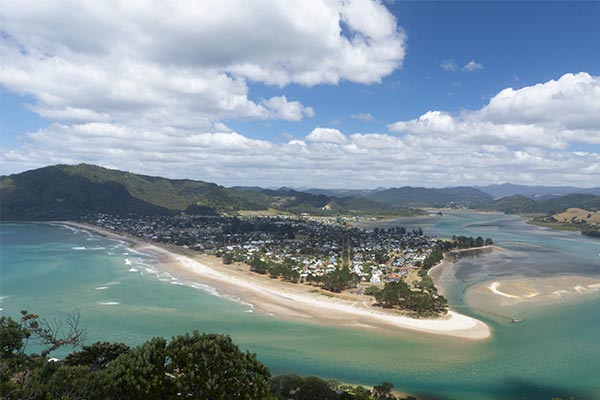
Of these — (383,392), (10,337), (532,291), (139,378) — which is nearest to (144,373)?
(139,378)

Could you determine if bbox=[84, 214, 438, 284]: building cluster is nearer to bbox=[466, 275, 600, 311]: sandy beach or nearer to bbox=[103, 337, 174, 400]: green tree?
bbox=[466, 275, 600, 311]: sandy beach

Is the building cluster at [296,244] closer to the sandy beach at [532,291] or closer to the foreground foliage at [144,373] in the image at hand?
the sandy beach at [532,291]

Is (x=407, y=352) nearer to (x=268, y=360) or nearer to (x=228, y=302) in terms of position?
(x=268, y=360)

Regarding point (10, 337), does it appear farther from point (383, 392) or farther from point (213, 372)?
point (383, 392)

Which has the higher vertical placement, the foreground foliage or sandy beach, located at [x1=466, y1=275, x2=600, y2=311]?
the foreground foliage

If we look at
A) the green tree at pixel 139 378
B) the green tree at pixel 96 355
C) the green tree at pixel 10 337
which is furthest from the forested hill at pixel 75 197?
the green tree at pixel 139 378

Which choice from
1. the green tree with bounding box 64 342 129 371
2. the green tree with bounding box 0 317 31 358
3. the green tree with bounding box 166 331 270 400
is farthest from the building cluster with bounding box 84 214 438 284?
the green tree with bounding box 0 317 31 358

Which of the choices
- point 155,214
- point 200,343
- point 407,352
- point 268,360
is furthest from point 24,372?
point 155,214

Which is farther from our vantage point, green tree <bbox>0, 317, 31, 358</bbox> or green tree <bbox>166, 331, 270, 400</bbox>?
green tree <bbox>0, 317, 31, 358</bbox>
